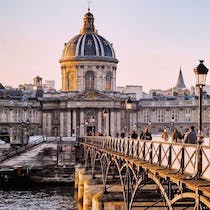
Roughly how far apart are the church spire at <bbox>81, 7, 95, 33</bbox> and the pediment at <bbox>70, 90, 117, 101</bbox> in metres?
17.5

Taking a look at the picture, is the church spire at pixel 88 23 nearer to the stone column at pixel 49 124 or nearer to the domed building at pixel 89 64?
the domed building at pixel 89 64

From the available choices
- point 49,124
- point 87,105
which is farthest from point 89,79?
point 49,124

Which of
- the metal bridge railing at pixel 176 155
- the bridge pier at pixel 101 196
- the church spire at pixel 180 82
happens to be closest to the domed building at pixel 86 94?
the church spire at pixel 180 82

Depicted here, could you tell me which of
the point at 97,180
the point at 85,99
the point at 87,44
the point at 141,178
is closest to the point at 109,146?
the point at 97,180

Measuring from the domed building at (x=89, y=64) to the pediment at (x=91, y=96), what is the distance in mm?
5412

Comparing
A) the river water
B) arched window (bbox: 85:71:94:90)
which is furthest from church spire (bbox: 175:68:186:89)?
the river water

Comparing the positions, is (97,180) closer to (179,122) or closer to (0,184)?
(0,184)

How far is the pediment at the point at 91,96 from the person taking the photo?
112m

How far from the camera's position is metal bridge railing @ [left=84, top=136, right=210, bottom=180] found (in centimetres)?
1672

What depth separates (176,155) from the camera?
19125 millimetres

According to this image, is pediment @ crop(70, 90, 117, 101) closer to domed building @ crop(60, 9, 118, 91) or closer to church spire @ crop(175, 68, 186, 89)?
domed building @ crop(60, 9, 118, 91)

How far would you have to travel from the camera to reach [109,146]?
131 ft

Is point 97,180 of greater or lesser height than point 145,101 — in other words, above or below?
below

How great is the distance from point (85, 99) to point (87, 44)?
43.2 feet
